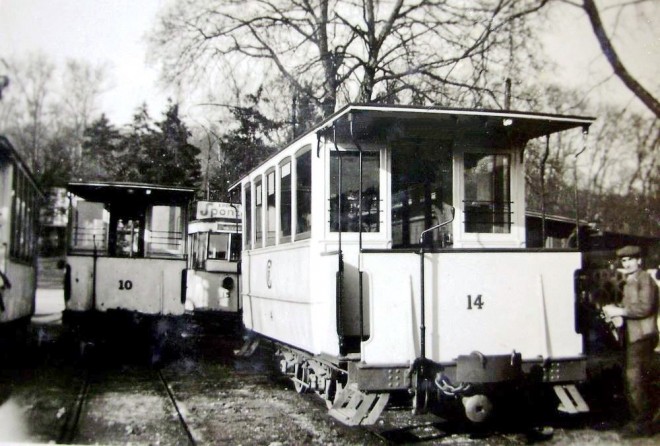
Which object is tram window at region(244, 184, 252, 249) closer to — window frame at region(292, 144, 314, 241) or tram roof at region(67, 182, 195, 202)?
window frame at region(292, 144, 314, 241)

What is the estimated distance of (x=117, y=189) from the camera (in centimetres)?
1133

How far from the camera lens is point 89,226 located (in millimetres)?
11445

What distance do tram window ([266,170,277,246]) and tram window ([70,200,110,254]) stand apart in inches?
167

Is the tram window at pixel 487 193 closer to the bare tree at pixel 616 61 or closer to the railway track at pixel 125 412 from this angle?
the bare tree at pixel 616 61

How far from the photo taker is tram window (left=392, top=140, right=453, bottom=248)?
21.7 ft

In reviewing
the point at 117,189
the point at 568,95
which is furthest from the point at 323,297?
the point at 117,189

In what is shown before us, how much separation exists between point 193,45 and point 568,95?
27.3 ft

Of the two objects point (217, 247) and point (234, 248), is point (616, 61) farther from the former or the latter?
point (217, 247)

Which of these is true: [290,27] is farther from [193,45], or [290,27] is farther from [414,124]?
[414,124]

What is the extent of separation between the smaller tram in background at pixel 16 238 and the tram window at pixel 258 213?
2832mm

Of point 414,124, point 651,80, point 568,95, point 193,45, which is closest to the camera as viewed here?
point 651,80

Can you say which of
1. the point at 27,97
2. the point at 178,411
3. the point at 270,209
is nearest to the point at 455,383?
the point at 178,411

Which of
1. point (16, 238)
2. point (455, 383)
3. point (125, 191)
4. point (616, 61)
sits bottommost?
point (455, 383)

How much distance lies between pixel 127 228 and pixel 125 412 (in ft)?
18.8
